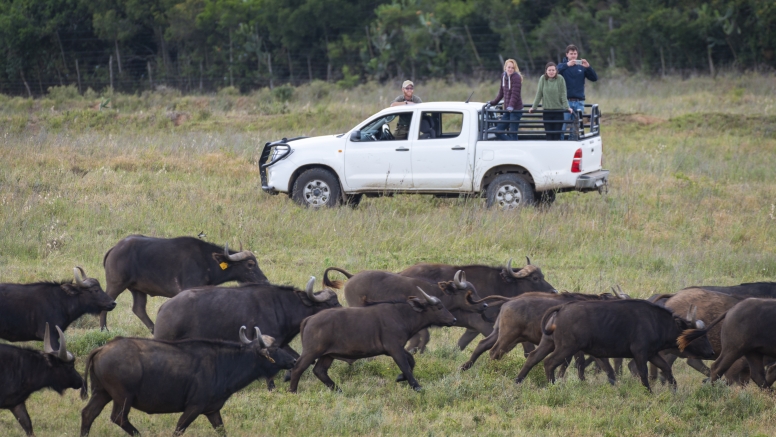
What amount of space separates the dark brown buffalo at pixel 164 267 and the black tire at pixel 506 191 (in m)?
6.00

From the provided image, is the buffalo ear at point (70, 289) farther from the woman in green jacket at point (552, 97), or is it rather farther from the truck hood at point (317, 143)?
the woman in green jacket at point (552, 97)

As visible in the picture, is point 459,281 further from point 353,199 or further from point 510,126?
point 353,199

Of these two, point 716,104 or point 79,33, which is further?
point 79,33

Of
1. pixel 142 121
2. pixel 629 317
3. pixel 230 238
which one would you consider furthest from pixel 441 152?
pixel 142 121

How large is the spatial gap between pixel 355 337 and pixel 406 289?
5.23 feet

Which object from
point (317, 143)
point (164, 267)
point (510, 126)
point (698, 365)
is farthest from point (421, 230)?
point (698, 365)

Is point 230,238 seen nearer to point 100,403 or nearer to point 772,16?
point 100,403

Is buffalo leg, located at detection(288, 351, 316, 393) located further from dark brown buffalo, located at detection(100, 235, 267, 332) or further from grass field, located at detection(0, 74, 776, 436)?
dark brown buffalo, located at detection(100, 235, 267, 332)

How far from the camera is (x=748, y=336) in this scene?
27.7 feet

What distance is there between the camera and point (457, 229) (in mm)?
14703

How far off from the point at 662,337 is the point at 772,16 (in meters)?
27.7

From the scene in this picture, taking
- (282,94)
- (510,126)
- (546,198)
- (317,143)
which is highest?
(282,94)

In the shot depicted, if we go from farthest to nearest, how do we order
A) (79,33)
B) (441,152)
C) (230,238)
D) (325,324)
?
(79,33)
(441,152)
(230,238)
(325,324)

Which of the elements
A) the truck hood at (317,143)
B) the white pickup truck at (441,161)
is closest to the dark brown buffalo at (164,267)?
the white pickup truck at (441,161)
